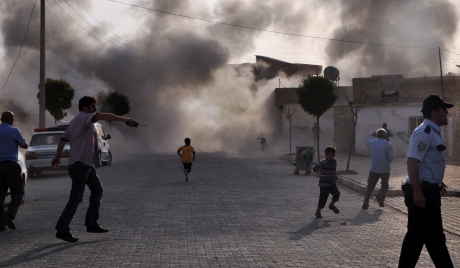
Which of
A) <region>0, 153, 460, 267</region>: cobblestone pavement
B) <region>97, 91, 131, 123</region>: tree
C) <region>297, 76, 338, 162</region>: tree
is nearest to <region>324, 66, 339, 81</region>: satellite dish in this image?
<region>297, 76, 338, 162</region>: tree

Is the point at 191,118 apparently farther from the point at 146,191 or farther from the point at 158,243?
the point at 158,243

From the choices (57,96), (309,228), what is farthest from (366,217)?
(57,96)

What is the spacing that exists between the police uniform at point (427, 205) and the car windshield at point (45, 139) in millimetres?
18650

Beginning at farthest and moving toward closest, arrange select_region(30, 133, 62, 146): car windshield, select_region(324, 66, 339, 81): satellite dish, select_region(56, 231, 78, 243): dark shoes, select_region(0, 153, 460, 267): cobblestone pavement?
select_region(324, 66, 339, 81): satellite dish < select_region(30, 133, 62, 146): car windshield < select_region(56, 231, 78, 243): dark shoes < select_region(0, 153, 460, 267): cobblestone pavement

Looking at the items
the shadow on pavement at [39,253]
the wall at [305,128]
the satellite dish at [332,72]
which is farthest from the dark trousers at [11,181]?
the wall at [305,128]

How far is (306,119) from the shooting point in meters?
56.9

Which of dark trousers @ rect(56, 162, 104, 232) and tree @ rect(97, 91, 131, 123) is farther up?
tree @ rect(97, 91, 131, 123)

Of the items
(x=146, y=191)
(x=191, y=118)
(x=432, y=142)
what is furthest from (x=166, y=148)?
(x=432, y=142)

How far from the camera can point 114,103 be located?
5516cm

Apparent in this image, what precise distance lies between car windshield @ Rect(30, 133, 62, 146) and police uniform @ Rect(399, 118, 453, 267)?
18.6m

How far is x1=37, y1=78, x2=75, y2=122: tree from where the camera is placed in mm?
46406

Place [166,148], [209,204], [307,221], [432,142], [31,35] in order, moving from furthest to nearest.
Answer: [166,148] → [31,35] → [209,204] → [307,221] → [432,142]

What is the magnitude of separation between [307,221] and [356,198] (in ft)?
14.9

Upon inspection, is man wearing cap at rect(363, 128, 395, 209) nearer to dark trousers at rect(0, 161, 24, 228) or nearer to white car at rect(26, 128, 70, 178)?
dark trousers at rect(0, 161, 24, 228)
